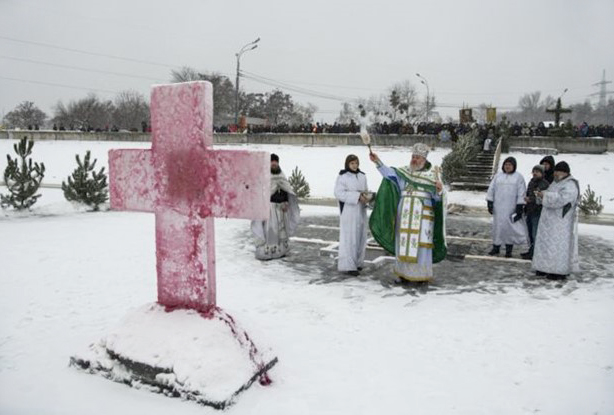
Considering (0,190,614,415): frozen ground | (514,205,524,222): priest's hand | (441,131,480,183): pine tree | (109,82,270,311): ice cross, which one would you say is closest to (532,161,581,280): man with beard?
(0,190,614,415): frozen ground

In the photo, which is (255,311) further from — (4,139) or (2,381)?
(4,139)

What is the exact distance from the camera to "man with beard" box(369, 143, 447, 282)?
6.32 m

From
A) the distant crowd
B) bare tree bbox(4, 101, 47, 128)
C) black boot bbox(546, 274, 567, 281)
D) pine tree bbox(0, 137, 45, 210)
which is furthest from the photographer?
bare tree bbox(4, 101, 47, 128)

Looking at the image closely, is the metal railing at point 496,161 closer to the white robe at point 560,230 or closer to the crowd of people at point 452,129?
the crowd of people at point 452,129

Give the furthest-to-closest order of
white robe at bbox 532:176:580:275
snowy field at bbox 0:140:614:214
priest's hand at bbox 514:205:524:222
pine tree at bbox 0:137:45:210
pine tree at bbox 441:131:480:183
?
snowy field at bbox 0:140:614:214
pine tree at bbox 441:131:480:183
pine tree at bbox 0:137:45:210
priest's hand at bbox 514:205:524:222
white robe at bbox 532:176:580:275

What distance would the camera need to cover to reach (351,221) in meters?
7.05

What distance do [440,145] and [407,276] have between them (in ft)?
84.6

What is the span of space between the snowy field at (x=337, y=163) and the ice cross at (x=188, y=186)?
13.8 meters

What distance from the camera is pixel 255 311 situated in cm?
539

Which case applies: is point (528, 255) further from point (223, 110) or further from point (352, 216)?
point (223, 110)

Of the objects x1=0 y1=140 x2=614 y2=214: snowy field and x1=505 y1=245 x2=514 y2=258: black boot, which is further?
x1=0 y1=140 x2=614 y2=214: snowy field

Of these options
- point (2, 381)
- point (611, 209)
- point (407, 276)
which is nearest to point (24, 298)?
point (2, 381)

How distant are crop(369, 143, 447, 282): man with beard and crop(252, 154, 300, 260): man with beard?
187 cm

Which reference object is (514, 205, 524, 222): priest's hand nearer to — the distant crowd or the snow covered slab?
the snow covered slab
